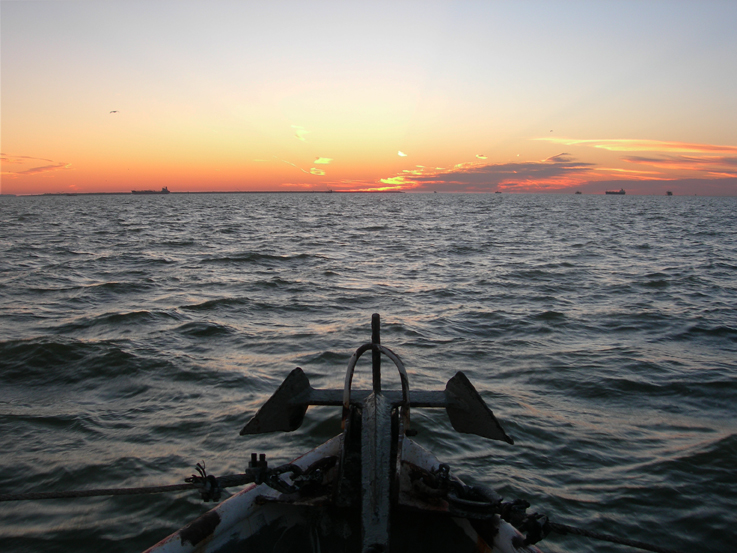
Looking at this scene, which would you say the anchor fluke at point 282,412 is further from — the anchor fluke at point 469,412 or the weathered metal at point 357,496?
the anchor fluke at point 469,412

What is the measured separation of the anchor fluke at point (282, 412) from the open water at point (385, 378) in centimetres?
177

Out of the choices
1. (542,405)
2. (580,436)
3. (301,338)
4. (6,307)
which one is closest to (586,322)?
(542,405)

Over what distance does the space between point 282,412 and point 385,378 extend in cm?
431

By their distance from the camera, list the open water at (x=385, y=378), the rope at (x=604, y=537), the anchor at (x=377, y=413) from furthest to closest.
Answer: the open water at (x=385, y=378), the anchor at (x=377, y=413), the rope at (x=604, y=537)

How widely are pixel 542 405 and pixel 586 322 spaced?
4813 millimetres

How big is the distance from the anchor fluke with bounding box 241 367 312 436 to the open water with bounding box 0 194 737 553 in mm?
1773

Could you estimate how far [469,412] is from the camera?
3463 mm

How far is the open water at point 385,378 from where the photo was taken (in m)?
4.61

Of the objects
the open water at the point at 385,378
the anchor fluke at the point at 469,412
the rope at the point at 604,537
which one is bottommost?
the open water at the point at 385,378

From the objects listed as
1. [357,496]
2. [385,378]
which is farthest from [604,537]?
[385,378]

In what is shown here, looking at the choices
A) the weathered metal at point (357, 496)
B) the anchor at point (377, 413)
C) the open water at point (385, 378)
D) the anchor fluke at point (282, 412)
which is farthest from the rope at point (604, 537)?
the anchor fluke at point (282, 412)

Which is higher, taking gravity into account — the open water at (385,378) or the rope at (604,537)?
the rope at (604,537)

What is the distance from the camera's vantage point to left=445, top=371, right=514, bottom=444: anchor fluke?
11.1 ft

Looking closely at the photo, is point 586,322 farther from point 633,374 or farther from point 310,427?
point 310,427
